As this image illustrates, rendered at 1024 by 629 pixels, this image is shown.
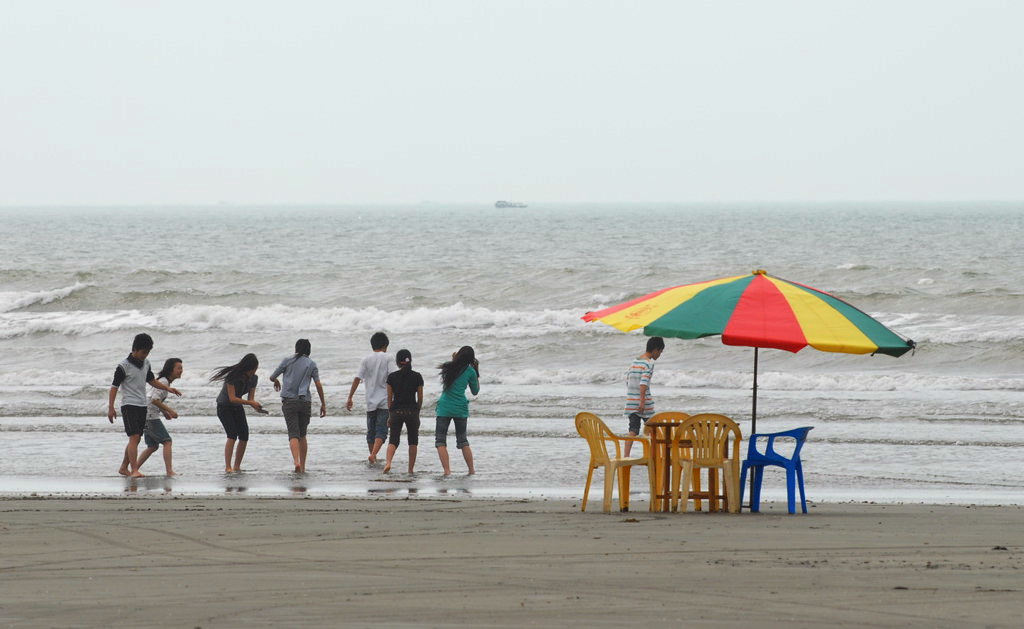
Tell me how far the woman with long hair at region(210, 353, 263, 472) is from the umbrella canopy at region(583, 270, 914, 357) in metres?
4.68

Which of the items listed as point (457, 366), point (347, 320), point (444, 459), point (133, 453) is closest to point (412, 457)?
point (444, 459)

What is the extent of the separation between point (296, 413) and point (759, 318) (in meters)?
5.57

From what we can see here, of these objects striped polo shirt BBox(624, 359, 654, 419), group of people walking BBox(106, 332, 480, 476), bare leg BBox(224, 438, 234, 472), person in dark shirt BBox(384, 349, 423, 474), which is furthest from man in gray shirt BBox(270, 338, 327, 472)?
striped polo shirt BBox(624, 359, 654, 419)

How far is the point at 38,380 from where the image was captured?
20953 millimetres

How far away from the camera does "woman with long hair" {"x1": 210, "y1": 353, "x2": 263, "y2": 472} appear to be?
37.7 feet

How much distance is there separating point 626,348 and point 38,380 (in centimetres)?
1189

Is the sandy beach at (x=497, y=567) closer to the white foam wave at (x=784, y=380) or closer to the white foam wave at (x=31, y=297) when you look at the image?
the white foam wave at (x=784, y=380)

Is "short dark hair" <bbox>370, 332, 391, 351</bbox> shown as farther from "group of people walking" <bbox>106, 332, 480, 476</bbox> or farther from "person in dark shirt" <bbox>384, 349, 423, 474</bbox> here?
"person in dark shirt" <bbox>384, 349, 423, 474</bbox>

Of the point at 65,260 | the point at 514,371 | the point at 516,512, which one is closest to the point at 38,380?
the point at 514,371

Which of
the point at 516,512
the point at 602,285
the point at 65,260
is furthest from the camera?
the point at 65,260

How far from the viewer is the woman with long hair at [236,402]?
1150cm

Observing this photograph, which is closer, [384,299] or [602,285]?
[384,299]

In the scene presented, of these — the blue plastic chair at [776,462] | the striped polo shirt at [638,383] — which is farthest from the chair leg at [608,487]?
the striped polo shirt at [638,383]

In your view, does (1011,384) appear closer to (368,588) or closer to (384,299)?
(368,588)
